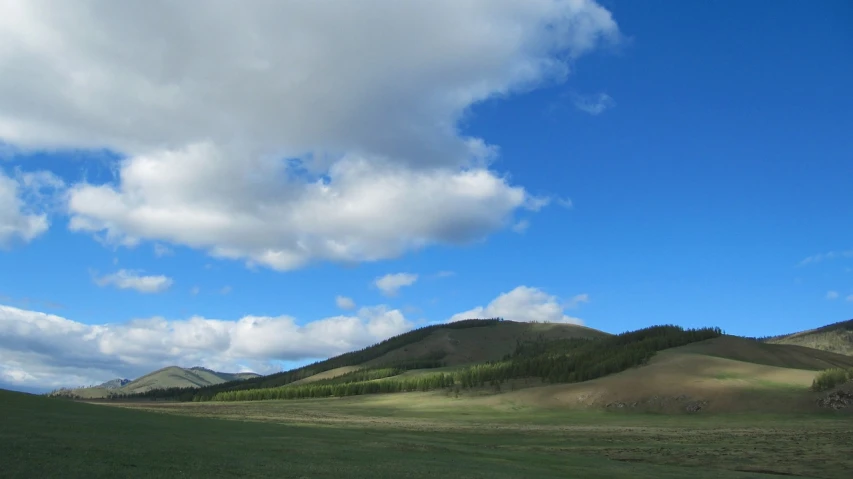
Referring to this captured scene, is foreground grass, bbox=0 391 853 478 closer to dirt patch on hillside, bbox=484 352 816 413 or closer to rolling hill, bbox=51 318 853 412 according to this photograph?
dirt patch on hillside, bbox=484 352 816 413

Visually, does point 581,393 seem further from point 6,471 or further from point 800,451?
point 6,471

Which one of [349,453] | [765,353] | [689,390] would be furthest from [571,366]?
[349,453]

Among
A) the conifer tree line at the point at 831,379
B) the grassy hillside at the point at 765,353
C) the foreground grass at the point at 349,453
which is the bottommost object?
the foreground grass at the point at 349,453

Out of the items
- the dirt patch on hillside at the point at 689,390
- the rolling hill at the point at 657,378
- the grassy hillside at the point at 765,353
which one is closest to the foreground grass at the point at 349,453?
the dirt patch on hillside at the point at 689,390

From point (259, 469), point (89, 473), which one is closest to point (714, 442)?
point (259, 469)

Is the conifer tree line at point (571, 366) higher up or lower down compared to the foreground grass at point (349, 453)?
higher up

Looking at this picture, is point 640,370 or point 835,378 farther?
point 640,370

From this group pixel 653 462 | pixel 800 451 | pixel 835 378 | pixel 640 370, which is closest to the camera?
pixel 653 462

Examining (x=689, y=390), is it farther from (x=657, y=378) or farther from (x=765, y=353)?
(x=765, y=353)

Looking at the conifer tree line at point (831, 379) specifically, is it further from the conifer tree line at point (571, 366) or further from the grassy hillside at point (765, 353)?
the grassy hillside at point (765, 353)

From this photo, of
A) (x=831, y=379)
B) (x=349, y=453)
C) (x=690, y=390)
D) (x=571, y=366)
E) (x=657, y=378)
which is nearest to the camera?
(x=349, y=453)

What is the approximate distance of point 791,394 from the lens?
93.5 m

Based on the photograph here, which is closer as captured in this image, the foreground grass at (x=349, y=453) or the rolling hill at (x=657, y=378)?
the foreground grass at (x=349, y=453)

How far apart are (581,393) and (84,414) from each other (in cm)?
9571
